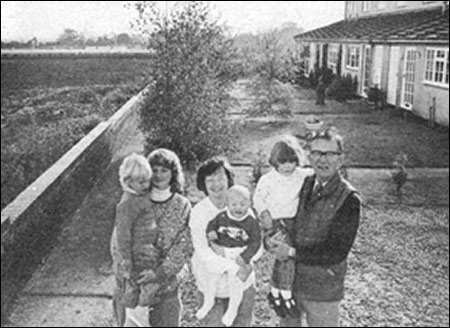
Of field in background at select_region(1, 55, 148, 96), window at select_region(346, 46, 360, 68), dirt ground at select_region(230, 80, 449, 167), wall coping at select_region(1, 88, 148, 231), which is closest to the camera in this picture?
wall coping at select_region(1, 88, 148, 231)

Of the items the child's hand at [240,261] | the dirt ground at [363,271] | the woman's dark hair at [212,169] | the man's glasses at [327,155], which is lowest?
the dirt ground at [363,271]

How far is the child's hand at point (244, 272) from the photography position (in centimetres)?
365

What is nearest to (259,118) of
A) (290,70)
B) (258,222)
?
(290,70)

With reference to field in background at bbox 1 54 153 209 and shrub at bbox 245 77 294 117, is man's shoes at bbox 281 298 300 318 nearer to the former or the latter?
field in background at bbox 1 54 153 209

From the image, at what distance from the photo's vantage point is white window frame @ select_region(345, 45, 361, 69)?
78.9 feet

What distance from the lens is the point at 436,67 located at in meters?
16.3

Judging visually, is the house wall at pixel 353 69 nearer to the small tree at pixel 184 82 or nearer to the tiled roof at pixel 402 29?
the tiled roof at pixel 402 29

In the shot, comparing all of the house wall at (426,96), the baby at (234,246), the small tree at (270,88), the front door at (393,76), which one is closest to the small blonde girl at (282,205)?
the baby at (234,246)

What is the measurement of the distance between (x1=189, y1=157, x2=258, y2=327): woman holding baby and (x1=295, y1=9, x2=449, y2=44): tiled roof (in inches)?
544

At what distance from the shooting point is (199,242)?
369cm

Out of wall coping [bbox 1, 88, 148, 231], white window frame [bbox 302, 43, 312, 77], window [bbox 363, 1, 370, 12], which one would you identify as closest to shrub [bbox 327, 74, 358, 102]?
window [bbox 363, 1, 370, 12]

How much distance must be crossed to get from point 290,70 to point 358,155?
26.9 feet

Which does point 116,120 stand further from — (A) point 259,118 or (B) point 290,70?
(B) point 290,70

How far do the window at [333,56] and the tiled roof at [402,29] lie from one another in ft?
2.00
